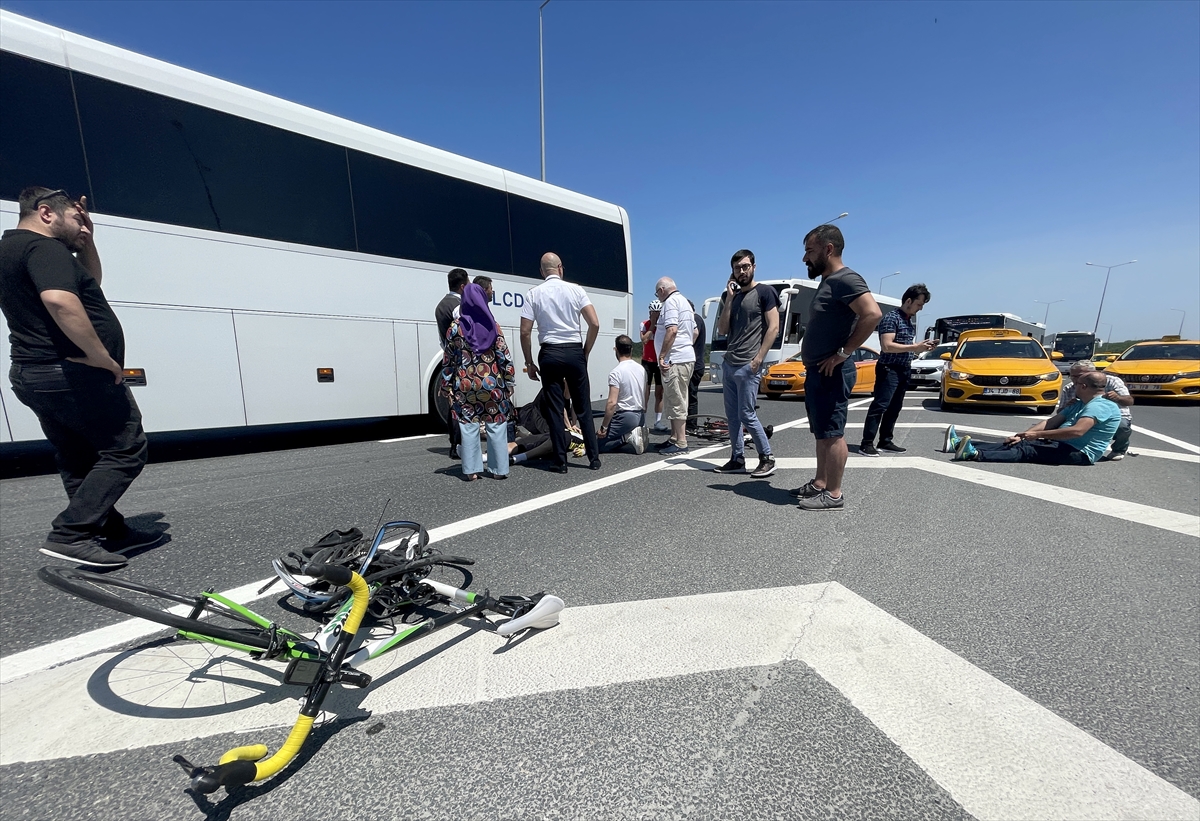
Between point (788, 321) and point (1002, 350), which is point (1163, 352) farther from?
point (788, 321)

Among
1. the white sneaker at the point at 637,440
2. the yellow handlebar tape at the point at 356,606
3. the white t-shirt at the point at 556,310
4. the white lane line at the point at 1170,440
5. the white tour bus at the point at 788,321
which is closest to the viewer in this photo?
the yellow handlebar tape at the point at 356,606

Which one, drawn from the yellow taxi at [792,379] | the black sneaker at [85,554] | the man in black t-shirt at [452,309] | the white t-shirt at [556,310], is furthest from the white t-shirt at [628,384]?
the yellow taxi at [792,379]

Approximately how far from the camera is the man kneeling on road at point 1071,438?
16.9 feet

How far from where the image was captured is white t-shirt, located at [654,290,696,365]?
5887 millimetres

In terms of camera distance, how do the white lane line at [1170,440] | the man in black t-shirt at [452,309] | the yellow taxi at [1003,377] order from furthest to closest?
the yellow taxi at [1003,377] → the white lane line at [1170,440] → the man in black t-shirt at [452,309]

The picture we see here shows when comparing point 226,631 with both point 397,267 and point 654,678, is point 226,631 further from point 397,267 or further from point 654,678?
point 397,267

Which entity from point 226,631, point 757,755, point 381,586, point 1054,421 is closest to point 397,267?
point 381,586

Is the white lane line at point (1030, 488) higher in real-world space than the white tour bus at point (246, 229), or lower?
lower

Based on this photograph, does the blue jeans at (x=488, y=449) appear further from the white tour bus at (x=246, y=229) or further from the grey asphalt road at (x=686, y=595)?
the white tour bus at (x=246, y=229)

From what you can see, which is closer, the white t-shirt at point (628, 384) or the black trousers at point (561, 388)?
the black trousers at point (561, 388)

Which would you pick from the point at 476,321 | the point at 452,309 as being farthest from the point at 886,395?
the point at 452,309

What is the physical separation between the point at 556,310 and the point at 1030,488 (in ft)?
14.8

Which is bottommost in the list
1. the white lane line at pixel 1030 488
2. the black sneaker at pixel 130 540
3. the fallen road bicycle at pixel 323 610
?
the white lane line at pixel 1030 488

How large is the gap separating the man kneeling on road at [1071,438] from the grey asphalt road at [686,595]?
0.31 meters
